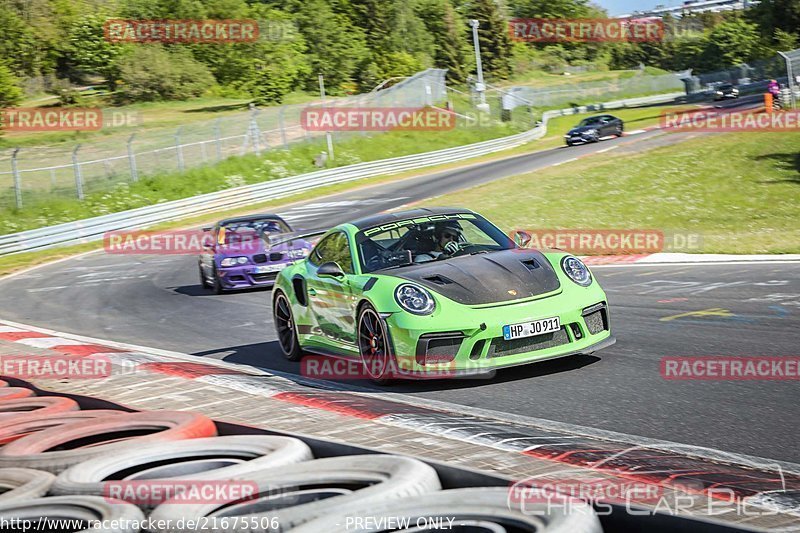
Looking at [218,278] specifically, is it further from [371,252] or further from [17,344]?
[371,252]

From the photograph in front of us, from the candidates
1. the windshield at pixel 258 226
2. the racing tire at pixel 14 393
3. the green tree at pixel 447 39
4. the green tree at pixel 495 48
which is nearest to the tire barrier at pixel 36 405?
the racing tire at pixel 14 393

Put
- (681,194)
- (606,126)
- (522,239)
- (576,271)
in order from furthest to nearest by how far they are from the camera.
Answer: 1. (606,126)
2. (681,194)
3. (522,239)
4. (576,271)

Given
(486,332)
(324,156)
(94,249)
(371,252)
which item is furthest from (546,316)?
(324,156)


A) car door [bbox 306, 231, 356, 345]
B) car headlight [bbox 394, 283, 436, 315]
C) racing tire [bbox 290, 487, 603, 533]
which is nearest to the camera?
racing tire [bbox 290, 487, 603, 533]

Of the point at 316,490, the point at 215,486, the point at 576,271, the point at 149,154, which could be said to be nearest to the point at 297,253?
the point at 576,271

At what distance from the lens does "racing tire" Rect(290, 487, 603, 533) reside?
9.82 ft

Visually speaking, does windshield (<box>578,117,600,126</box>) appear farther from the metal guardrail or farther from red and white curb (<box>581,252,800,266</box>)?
red and white curb (<box>581,252,800,266</box>)

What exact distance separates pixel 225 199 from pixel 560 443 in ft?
106

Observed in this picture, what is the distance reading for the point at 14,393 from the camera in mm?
7410

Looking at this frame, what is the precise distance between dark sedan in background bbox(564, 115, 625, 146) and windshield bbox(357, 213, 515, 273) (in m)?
37.2

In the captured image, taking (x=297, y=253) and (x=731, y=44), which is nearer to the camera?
(x=297, y=253)

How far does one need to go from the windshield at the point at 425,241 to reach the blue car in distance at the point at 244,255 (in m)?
7.15

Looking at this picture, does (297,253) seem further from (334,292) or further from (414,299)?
(414,299)

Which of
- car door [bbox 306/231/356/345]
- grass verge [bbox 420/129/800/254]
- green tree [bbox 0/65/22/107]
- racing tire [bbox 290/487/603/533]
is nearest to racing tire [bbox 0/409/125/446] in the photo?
car door [bbox 306/231/356/345]
